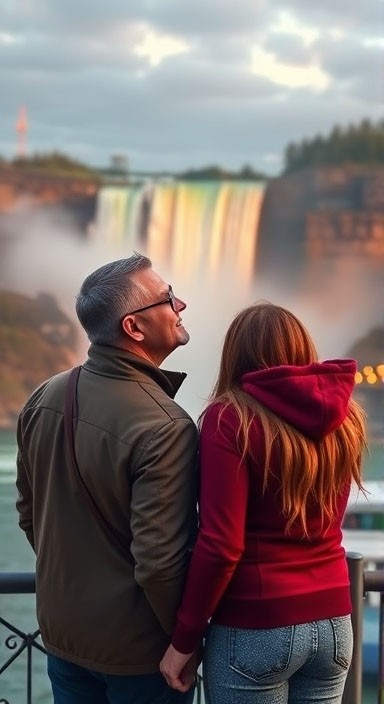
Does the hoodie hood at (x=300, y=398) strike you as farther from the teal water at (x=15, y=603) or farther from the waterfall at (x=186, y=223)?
the waterfall at (x=186, y=223)

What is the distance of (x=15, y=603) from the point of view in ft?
48.2

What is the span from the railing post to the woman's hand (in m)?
0.62

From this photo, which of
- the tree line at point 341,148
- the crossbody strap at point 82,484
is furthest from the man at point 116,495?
the tree line at point 341,148

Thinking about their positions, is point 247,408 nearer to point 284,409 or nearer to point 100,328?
point 284,409

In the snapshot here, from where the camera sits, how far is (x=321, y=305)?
33.4 meters

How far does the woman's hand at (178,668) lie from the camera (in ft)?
5.83

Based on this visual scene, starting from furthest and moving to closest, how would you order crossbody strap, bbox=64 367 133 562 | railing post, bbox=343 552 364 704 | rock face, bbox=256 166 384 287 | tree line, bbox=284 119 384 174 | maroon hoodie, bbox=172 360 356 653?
tree line, bbox=284 119 384 174 < rock face, bbox=256 166 384 287 < railing post, bbox=343 552 364 704 < crossbody strap, bbox=64 367 133 562 < maroon hoodie, bbox=172 360 356 653

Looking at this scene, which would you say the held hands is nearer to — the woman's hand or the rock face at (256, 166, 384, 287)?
the woman's hand

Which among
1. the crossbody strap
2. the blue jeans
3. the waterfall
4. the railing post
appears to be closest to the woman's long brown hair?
the crossbody strap

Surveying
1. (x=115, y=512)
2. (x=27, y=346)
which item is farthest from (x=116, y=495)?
(x=27, y=346)

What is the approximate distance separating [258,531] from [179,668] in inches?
11.4

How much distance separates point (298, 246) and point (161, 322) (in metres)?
31.1

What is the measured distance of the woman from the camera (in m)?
1.72

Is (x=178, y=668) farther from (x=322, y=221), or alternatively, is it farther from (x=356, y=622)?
(x=322, y=221)
